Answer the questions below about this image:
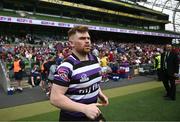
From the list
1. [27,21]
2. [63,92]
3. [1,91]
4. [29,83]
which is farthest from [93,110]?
[27,21]

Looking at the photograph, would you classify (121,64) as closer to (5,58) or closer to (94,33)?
(5,58)

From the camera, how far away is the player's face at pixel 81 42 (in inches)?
116

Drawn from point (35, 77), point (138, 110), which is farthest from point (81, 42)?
point (35, 77)

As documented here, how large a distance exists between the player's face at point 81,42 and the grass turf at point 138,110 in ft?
17.3

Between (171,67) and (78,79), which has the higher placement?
(78,79)

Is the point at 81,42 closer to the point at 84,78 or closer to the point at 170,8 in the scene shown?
the point at 84,78

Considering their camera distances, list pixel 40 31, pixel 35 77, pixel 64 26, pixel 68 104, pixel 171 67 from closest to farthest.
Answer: pixel 68 104 → pixel 171 67 → pixel 35 77 → pixel 64 26 → pixel 40 31

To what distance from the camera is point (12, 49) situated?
20172mm

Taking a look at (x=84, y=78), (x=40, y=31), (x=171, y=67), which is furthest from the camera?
(x=40, y=31)

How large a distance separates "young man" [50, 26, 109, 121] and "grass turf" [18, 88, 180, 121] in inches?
200

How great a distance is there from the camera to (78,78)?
9.50 ft

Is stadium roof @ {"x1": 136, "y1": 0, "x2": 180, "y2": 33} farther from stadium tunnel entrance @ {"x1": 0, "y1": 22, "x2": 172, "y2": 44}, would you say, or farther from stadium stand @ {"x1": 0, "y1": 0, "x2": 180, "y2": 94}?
stadium tunnel entrance @ {"x1": 0, "y1": 22, "x2": 172, "y2": 44}

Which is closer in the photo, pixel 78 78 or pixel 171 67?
pixel 78 78

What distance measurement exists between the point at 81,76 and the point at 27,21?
2456cm
